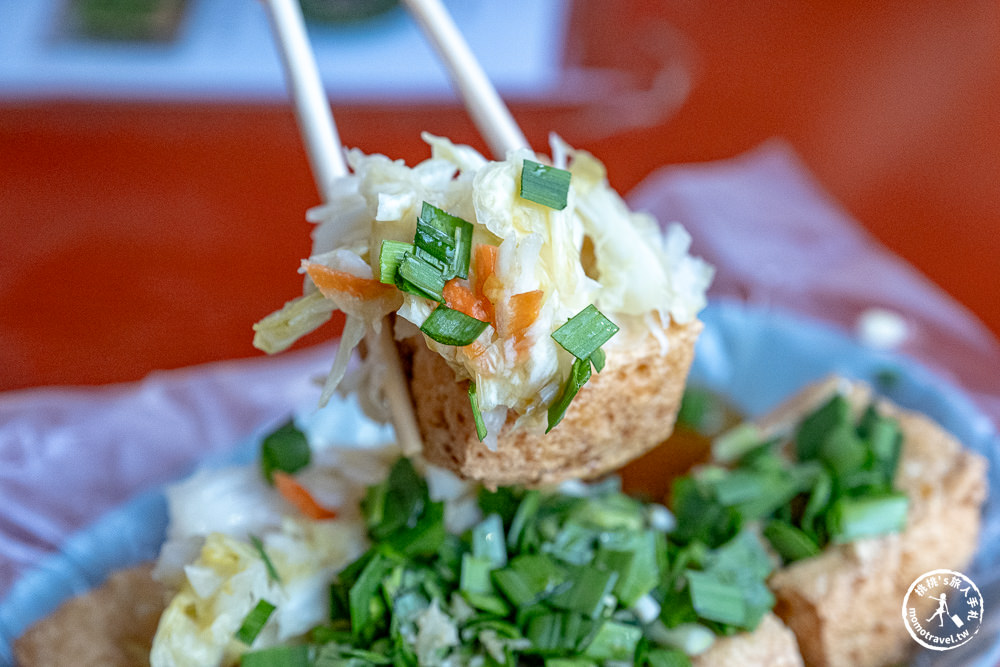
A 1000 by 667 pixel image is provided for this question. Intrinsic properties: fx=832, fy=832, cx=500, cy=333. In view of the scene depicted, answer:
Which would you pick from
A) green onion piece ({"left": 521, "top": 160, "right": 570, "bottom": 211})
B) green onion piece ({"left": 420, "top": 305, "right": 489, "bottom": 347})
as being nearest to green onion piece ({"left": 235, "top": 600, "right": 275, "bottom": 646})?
green onion piece ({"left": 420, "top": 305, "right": 489, "bottom": 347})

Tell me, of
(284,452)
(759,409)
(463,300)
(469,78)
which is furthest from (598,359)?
(759,409)

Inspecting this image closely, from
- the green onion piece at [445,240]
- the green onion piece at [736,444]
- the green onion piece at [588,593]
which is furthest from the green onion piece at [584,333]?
the green onion piece at [736,444]

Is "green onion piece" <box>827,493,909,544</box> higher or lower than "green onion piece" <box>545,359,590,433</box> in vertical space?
lower

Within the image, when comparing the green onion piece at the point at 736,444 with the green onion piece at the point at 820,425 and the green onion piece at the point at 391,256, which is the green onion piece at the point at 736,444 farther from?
the green onion piece at the point at 391,256

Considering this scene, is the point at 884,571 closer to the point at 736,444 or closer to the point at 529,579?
the point at 736,444

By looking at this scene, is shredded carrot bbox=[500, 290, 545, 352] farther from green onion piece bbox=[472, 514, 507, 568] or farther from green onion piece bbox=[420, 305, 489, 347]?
green onion piece bbox=[472, 514, 507, 568]

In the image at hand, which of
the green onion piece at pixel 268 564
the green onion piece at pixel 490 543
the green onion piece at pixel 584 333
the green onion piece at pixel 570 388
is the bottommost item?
the green onion piece at pixel 490 543
